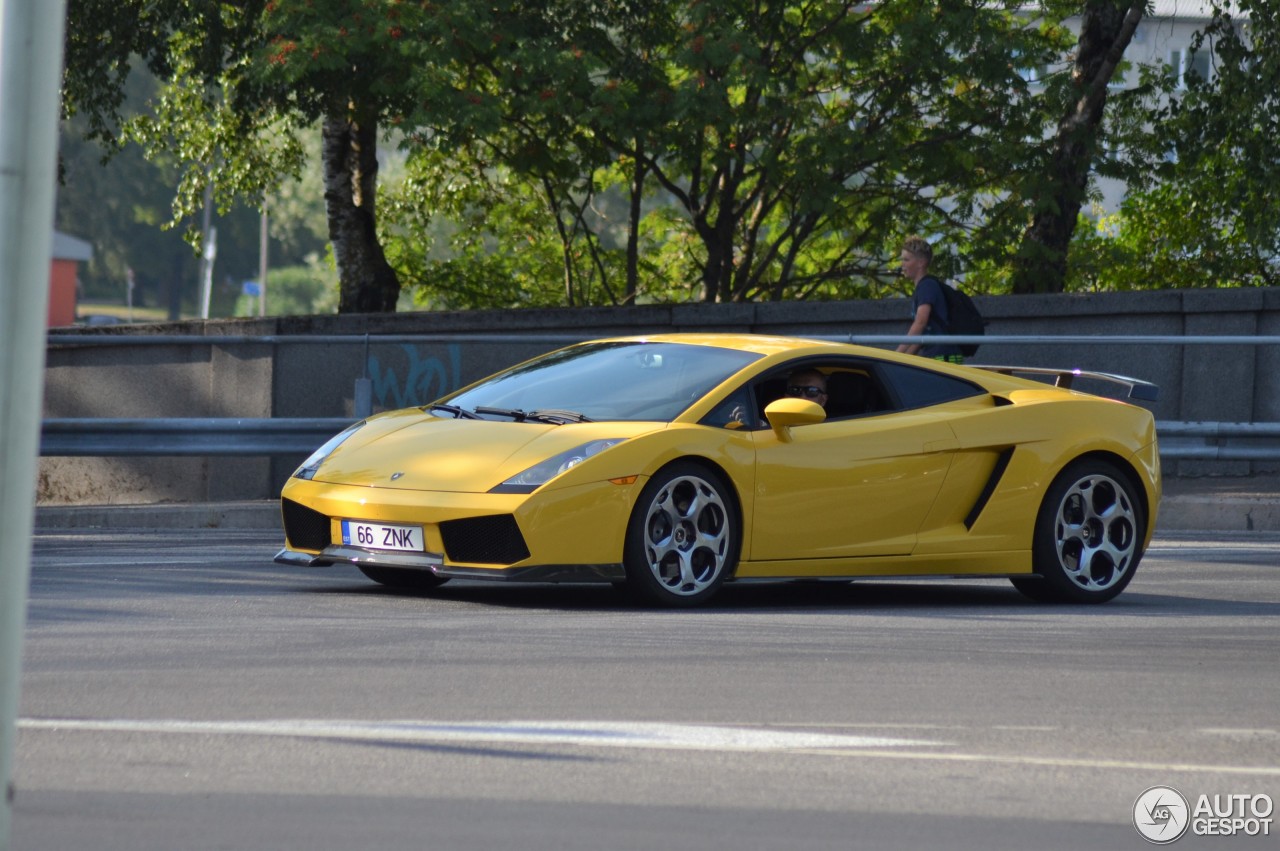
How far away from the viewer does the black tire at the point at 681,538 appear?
790 cm

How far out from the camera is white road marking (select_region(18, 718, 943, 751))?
5.16m

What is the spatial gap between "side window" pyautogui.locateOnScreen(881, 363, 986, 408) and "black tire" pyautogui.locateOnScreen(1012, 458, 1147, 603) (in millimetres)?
651

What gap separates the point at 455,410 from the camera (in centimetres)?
883

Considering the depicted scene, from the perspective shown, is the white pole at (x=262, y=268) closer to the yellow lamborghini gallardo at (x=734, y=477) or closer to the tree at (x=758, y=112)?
the tree at (x=758, y=112)

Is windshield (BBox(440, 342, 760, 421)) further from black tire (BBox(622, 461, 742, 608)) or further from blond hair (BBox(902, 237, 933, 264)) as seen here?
blond hair (BBox(902, 237, 933, 264))

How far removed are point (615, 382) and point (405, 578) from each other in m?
1.32

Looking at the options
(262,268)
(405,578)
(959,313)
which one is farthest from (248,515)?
(262,268)

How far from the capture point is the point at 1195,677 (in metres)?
6.71

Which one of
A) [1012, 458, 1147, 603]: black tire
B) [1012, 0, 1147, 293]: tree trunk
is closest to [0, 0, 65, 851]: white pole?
[1012, 458, 1147, 603]: black tire

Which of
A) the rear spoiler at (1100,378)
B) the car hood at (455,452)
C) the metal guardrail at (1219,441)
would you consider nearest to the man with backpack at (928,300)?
the metal guardrail at (1219,441)

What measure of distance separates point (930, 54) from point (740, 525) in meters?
10.8

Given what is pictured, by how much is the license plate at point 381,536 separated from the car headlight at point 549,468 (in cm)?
39

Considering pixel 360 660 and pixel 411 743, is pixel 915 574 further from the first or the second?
pixel 411 743

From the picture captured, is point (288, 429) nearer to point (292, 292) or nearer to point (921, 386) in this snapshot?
point (921, 386)
